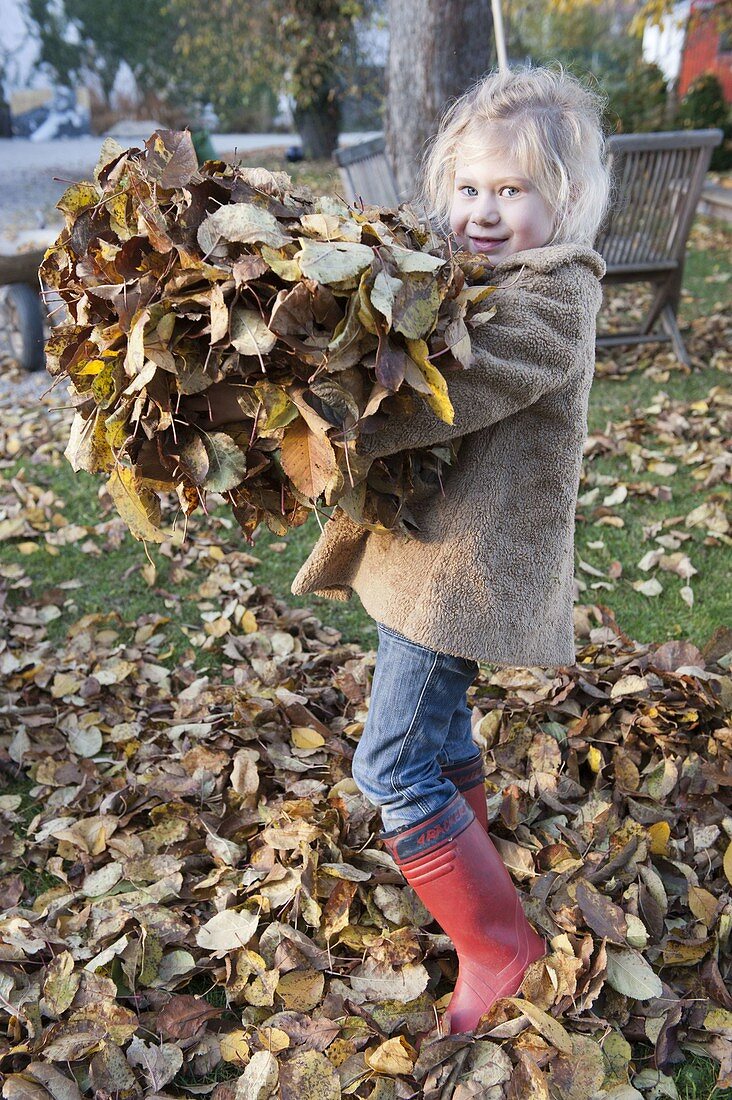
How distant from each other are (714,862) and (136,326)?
Answer: 1.76 meters

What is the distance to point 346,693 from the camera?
2838 mm

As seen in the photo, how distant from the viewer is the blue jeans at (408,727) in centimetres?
170

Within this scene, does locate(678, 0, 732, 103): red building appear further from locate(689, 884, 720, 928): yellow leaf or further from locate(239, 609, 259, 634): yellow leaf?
locate(689, 884, 720, 928): yellow leaf

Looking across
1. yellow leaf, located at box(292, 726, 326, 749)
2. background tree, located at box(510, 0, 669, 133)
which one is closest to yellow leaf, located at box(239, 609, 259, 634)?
yellow leaf, located at box(292, 726, 326, 749)

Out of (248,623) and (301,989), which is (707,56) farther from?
(301,989)

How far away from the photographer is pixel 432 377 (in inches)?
52.1

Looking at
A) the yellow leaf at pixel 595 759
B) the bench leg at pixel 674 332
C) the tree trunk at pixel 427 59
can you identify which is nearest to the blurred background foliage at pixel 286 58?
the bench leg at pixel 674 332

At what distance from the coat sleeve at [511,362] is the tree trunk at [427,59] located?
3.35 meters

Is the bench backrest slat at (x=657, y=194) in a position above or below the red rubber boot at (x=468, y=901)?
above

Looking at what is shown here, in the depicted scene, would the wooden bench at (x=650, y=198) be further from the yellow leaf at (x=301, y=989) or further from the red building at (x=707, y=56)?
the red building at (x=707, y=56)

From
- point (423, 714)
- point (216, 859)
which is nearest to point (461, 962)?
point (423, 714)

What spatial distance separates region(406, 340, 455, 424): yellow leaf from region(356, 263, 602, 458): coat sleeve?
0.11m

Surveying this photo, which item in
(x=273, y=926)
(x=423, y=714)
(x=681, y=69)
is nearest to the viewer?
(x=423, y=714)

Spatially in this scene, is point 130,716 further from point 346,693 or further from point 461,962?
point 461,962
